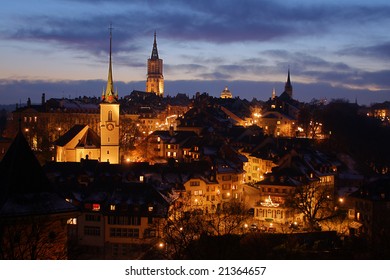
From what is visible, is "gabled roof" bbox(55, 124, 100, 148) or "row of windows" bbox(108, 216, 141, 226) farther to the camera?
"gabled roof" bbox(55, 124, 100, 148)

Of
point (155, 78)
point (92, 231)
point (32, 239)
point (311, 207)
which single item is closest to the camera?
point (32, 239)

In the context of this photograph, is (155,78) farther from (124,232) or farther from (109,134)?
(124,232)

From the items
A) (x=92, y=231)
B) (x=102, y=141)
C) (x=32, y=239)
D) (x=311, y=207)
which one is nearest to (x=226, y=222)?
(x=92, y=231)

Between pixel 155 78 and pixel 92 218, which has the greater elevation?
pixel 155 78

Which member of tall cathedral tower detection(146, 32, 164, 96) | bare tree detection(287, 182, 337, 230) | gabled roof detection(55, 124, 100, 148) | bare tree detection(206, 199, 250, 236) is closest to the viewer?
bare tree detection(206, 199, 250, 236)

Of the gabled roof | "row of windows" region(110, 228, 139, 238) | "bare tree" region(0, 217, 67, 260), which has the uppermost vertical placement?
the gabled roof

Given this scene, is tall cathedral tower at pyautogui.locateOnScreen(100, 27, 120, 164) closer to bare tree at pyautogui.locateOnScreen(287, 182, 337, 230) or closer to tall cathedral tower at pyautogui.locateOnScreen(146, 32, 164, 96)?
bare tree at pyautogui.locateOnScreen(287, 182, 337, 230)

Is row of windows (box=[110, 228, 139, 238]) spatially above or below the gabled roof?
below

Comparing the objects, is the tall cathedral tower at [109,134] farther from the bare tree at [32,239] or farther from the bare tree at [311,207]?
the bare tree at [32,239]

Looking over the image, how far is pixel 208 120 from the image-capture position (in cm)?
3186

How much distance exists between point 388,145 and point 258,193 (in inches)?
377

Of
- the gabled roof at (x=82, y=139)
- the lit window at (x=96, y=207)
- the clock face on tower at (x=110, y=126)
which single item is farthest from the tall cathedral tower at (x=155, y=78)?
the lit window at (x=96, y=207)

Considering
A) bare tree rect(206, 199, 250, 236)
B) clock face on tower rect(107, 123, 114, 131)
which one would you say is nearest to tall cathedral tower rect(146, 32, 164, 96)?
clock face on tower rect(107, 123, 114, 131)
